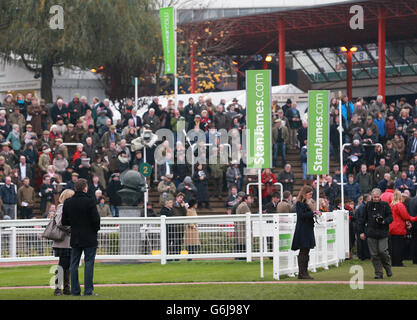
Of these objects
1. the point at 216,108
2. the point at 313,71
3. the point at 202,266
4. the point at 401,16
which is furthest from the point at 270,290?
the point at 313,71

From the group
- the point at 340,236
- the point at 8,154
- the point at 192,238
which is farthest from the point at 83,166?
the point at 340,236

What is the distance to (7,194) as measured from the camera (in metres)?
27.0

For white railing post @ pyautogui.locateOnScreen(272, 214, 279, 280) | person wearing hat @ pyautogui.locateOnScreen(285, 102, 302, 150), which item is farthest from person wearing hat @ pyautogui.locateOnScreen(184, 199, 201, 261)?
person wearing hat @ pyautogui.locateOnScreen(285, 102, 302, 150)

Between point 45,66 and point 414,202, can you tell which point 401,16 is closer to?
point 45,66

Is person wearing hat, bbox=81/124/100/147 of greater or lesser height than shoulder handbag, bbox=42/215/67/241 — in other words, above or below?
above

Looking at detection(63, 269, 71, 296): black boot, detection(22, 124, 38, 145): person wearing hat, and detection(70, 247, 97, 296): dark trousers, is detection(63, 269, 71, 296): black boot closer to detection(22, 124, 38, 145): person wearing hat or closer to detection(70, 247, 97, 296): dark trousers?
detection(70, 247, 97, 296): dark trousers

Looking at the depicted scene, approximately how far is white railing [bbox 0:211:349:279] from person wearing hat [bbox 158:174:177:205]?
17.7 ft

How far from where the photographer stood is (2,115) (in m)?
29.6

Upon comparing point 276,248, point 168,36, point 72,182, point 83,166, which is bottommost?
point 276,248

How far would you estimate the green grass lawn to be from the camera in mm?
15016

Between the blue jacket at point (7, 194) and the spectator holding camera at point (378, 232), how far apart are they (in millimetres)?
11910

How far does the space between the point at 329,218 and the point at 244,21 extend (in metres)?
26.4

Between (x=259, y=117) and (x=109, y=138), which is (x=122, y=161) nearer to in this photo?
(x=109, y=138)

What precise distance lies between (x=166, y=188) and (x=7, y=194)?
15.2 feet
